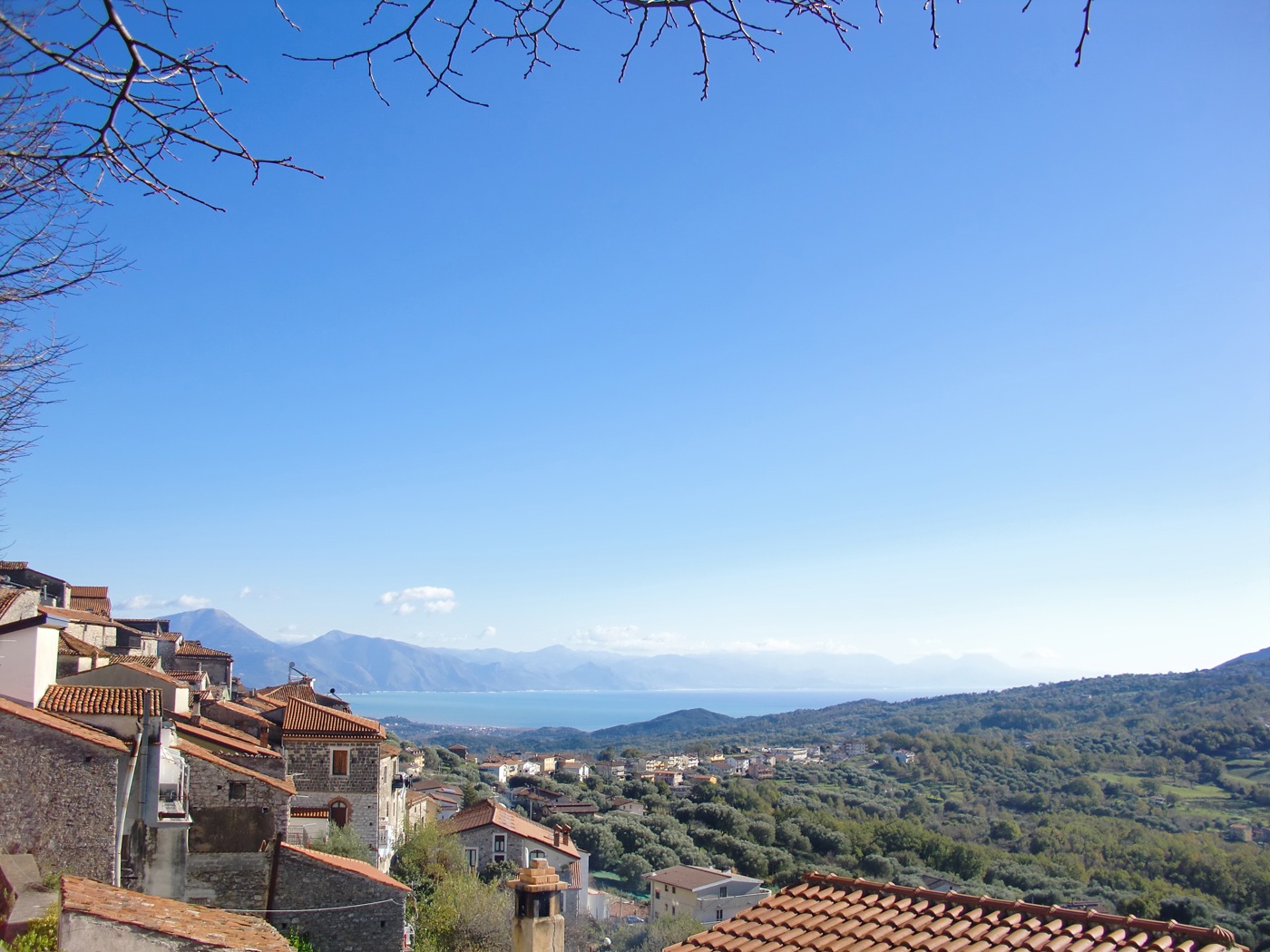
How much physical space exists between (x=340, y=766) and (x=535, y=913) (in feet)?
56.8

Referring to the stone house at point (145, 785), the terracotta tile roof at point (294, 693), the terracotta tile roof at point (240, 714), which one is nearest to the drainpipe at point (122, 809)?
the stone house at point (145, 785)

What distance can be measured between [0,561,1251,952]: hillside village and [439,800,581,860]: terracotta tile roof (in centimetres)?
16

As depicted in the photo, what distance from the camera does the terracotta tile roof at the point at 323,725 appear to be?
20906 mm

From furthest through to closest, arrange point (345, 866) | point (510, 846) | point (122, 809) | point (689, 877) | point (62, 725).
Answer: point (689, 877), point (510, 846), point (345, 866), point (122, 809), point (62, 725)

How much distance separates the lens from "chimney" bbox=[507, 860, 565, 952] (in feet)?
18.7

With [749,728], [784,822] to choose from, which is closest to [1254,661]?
[749,728]

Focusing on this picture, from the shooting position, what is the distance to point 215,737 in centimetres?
1683

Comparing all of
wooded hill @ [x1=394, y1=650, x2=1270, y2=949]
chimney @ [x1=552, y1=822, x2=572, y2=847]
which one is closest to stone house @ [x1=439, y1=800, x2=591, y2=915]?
chimney @ [x1=552, y1=822, x2=572, y2=847]

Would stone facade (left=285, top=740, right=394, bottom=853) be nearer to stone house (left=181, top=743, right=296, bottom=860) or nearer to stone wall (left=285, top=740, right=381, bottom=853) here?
stone wall (left=285, top=740, right=381, bottom=853)

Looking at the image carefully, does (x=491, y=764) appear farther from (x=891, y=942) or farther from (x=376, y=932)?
(x=891, y=942)

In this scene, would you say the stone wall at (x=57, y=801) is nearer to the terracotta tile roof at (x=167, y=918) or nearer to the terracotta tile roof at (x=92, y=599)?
the terracotta tile roof at (x=167, y=918)

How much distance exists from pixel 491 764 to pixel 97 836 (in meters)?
75.8

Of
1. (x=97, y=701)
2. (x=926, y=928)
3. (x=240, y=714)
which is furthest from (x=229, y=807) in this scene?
(x=926, y=928)

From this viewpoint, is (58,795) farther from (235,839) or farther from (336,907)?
(336,907)
